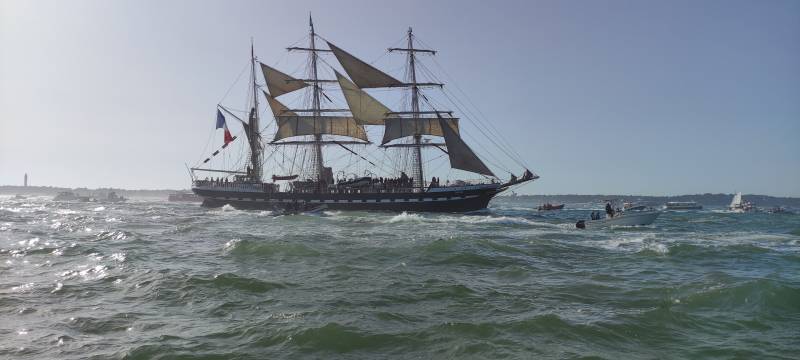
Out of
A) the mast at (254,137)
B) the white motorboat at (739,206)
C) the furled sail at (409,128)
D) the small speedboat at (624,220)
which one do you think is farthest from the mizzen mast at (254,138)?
the white motorboat at (739,206)

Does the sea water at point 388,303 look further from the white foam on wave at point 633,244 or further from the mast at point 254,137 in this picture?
the mast at point 254,137

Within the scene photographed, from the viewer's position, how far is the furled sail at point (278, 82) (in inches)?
2857

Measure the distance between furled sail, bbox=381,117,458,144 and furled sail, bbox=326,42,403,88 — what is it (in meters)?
5.44

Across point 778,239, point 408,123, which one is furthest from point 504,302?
point 408,123

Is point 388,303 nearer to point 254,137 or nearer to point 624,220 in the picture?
point 624,220

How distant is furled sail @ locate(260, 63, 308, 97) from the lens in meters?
72.6

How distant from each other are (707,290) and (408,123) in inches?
2264

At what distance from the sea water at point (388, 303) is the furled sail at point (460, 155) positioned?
3838 cm

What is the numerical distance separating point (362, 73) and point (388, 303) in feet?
197

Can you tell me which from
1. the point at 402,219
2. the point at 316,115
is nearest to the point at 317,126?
the point at 316,115

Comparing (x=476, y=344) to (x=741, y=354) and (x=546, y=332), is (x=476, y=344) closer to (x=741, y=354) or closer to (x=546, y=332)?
(x=546, y=332)

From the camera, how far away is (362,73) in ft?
223

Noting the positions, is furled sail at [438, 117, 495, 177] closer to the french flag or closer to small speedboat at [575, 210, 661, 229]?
small speedboat at [575, 210, 661, 229]

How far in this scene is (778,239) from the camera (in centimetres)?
2817
